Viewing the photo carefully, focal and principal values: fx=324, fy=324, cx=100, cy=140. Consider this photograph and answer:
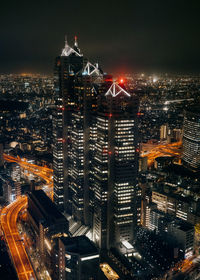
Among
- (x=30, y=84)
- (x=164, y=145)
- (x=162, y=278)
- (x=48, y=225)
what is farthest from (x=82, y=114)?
(x=30, y=84)

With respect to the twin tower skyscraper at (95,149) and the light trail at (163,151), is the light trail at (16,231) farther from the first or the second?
the light trail at (163,151)

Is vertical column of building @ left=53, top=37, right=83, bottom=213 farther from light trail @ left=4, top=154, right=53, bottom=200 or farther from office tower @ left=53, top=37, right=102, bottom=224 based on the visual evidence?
light trail @ left=4, top=154, right=53, bottom=200

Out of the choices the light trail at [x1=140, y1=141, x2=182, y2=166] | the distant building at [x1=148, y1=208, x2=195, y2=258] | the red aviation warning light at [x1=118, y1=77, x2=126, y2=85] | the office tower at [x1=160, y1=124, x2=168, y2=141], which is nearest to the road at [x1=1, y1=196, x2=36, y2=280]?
the distant building at [x1=148, y1=208, x2=195, y2=258]

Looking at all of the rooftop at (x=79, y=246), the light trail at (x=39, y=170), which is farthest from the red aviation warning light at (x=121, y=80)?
the light trail at (x=39, y=170)

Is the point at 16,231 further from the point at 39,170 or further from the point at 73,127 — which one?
the point at 39,170

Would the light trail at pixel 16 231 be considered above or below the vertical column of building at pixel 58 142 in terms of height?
below
